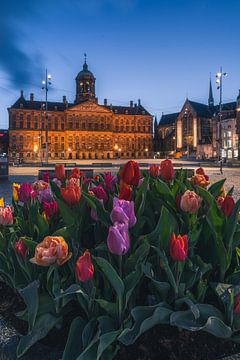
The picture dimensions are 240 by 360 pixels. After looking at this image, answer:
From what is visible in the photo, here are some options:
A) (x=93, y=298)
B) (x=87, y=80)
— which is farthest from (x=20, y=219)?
(x=87, y=80)

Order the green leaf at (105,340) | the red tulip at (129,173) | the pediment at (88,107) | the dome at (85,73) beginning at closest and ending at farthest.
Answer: the green leaf at (105,340), the red tulip at (129,173), the dome at (85,73), the pediment at (88,107)

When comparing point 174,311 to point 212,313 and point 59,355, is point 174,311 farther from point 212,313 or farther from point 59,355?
point 59,355

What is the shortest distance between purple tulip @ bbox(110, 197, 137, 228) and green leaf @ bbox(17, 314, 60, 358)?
63 cm

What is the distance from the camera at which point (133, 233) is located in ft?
7.05

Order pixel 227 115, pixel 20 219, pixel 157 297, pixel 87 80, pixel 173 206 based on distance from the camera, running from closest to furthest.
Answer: pixel 157 297 < pixel 173 206 < pixel 20 219 < pixel 227 115 < pixel 87 80

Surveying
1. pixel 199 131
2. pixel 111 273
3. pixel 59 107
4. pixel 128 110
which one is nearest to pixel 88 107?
pixel 59 107

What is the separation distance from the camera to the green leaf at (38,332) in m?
1.75

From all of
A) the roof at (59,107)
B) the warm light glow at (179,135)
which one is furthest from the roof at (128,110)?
the warm light glow at (179,135)

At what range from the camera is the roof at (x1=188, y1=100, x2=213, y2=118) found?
9434 centimetres

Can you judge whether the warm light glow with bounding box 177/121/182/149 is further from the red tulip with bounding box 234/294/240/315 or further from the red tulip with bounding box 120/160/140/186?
the red tulip with bounding box 234/294/240/315

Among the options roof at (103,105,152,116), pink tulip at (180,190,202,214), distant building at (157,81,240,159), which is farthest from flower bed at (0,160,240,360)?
roof at (103,105,152,116)

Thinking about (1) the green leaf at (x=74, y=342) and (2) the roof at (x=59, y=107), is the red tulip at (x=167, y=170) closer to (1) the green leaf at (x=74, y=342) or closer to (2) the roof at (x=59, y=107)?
(1) the green leaf at (x=74, y=342)

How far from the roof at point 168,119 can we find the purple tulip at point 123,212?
112 meters

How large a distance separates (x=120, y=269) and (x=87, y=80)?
97.4m
